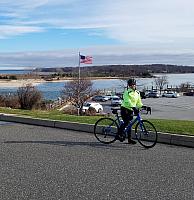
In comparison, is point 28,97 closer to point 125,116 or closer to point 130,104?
point 125,116

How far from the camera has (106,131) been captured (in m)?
10.3

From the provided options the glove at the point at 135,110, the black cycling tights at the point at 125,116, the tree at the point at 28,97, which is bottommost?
the tree at the point at 28,97

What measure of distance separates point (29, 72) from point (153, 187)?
314 ft

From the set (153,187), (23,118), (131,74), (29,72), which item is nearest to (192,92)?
(131,74)

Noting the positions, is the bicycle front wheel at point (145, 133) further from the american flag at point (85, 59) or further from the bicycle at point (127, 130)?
the american flag at point (85, 59)

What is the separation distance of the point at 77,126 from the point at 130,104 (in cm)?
294

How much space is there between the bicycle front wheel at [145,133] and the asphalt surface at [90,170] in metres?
0.20

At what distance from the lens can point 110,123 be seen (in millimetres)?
10312

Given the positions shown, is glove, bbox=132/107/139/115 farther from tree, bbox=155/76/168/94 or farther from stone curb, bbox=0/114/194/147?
tree, bbox=155/76/168/94

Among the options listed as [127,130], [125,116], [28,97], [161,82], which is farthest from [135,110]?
[161,82]

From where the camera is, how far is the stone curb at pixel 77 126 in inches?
379

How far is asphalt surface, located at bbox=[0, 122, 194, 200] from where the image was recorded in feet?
19.0

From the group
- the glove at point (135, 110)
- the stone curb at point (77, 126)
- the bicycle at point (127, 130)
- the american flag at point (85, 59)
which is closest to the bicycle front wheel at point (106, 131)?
the bicycle at point (127, 130)

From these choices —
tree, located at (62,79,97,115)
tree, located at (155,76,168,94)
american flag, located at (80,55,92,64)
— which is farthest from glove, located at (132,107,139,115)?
tree, located at (155,76,168,94)
